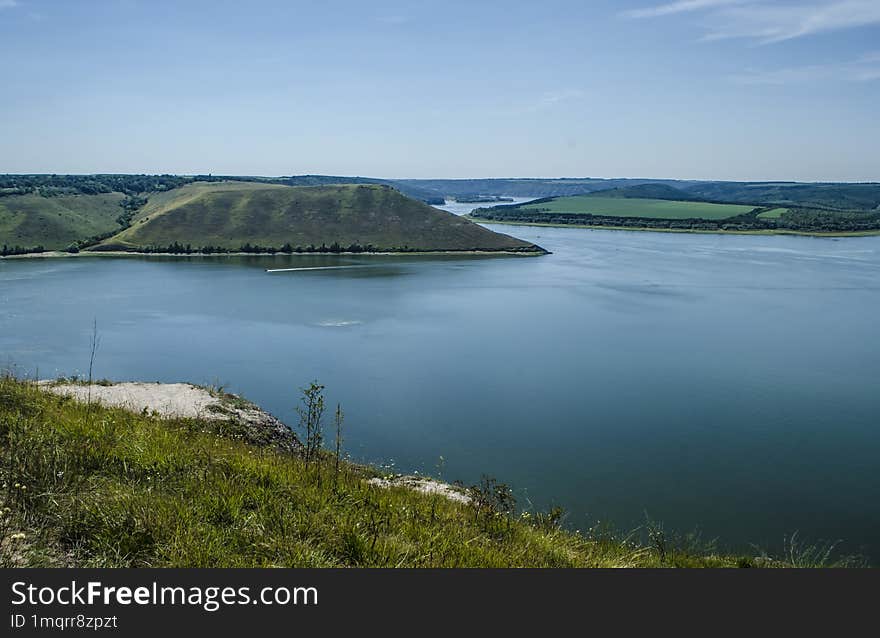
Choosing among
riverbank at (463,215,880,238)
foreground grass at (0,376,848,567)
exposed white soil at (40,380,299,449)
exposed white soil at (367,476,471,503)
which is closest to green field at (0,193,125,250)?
exposed white soil at (40,380,299,449)

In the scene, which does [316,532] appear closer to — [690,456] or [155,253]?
[690,456]

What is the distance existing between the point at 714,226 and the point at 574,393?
97167mm

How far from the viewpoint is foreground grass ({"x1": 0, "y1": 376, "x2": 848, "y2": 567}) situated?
3047 millimetres

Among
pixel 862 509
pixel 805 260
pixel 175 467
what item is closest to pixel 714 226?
pixel 805 260

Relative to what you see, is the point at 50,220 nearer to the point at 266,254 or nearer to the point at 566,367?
the point at 266,254

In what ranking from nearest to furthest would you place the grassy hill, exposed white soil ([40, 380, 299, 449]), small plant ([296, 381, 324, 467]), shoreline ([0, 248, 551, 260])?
small plant ([296, 381, 324, 467]), exposed white soil ([40, 380, 299, 449]), shoreline ([0, 248, 551, 260]), the grassy hill

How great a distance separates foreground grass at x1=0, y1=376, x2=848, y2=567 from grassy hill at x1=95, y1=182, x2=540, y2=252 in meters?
67.9

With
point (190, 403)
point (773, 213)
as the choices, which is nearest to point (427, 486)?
point (190, 403)

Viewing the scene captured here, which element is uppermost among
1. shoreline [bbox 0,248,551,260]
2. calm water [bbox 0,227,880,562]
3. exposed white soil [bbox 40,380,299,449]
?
shoreline [bbox 0,248,551,260]

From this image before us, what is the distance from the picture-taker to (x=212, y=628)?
2.13m

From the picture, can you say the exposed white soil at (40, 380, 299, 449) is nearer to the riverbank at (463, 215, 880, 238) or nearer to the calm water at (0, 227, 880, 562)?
the calm water at (0, 227, 880, 562)

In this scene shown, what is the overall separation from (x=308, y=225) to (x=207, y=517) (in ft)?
254

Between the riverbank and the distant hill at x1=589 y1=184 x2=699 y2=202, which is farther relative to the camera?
the distant hill at x1=589 y1=184 x2=699 y2=202

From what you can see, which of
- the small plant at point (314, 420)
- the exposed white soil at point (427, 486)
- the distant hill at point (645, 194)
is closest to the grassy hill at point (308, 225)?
the exposed white soil at point (427, 486)
